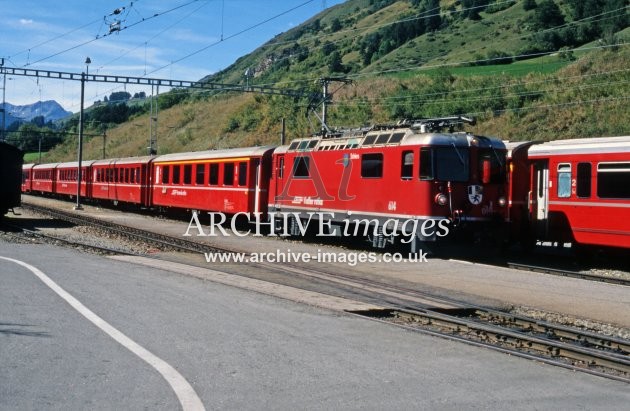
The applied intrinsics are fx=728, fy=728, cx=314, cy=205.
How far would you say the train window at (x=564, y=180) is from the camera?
57.7 ft

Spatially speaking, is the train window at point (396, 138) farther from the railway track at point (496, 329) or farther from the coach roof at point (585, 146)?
the railway track at point (496, 329)

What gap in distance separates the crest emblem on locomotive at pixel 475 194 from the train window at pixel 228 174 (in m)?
11.5

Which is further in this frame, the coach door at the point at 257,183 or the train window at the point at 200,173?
the train window at the point at 200,173

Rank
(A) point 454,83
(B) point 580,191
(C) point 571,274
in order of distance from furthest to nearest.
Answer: (A) point 454,83
(B) point 580,191
(C) point 571,274

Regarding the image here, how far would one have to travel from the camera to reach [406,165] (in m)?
17.9

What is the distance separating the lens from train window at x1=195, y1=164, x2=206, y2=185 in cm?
2936

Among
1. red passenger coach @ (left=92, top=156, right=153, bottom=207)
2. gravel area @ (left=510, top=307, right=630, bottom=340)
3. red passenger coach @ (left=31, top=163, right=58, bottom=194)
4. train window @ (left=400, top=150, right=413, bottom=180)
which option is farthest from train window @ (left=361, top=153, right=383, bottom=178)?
red passenger coach @ (left=31, top=163, right=58, bottom=194)

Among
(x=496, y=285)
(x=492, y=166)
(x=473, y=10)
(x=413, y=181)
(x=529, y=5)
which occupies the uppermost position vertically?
(x=473, y=10)

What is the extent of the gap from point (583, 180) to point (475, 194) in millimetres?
2513

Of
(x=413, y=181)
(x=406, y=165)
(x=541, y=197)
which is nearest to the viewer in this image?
(x=413, y=181)

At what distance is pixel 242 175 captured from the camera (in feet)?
86.0

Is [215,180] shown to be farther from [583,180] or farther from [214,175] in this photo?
[583,180]

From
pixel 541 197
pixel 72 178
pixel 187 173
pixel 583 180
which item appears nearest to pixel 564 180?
pixel 583 180

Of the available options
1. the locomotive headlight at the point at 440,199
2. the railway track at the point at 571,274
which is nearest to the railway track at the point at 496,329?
the locomotive headlight at the point at 440,199
